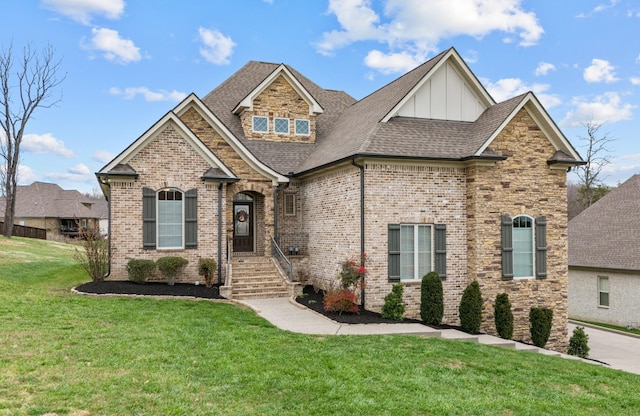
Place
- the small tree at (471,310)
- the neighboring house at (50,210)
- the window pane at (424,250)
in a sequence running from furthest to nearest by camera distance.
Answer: the neighboring house at (50,210) < the window pane at (424,250) < the small tree at (471,310)

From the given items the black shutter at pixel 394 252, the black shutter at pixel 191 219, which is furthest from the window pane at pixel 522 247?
the black shutter at pixel 191 219

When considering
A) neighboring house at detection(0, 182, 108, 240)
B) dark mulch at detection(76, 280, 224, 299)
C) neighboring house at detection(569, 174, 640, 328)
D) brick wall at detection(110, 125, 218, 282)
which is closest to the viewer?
dark mulch at detection(76, 280, 224, 299)

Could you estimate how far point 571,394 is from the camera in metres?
7.71

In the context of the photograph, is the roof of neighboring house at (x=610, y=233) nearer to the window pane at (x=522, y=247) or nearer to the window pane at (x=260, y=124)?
the window pane at (x=522, y=247)

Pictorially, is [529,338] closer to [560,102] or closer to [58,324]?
[58,324]

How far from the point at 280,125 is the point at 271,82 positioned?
1.78 m

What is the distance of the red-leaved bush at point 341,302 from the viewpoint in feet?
42.1

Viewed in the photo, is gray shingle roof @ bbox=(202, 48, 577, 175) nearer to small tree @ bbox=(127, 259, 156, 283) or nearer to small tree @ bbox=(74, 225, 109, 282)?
small tree @ bbox=(127, 259, 156, 283)

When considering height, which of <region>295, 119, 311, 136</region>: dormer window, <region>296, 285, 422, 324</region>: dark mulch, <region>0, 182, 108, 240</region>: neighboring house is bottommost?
<region>296, 285, 422, 324</region>: dark mulch

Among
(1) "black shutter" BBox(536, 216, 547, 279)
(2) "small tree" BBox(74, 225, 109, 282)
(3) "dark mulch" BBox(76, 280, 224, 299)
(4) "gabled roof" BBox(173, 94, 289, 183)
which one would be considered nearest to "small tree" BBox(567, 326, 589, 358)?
(1) "black shutter" BBox(536, 216, 547, 279)

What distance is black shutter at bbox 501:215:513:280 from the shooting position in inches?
575

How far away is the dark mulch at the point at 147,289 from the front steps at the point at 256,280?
70cm

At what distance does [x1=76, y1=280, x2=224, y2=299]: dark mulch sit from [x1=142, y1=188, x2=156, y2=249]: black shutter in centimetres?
134

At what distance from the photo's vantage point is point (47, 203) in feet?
172
